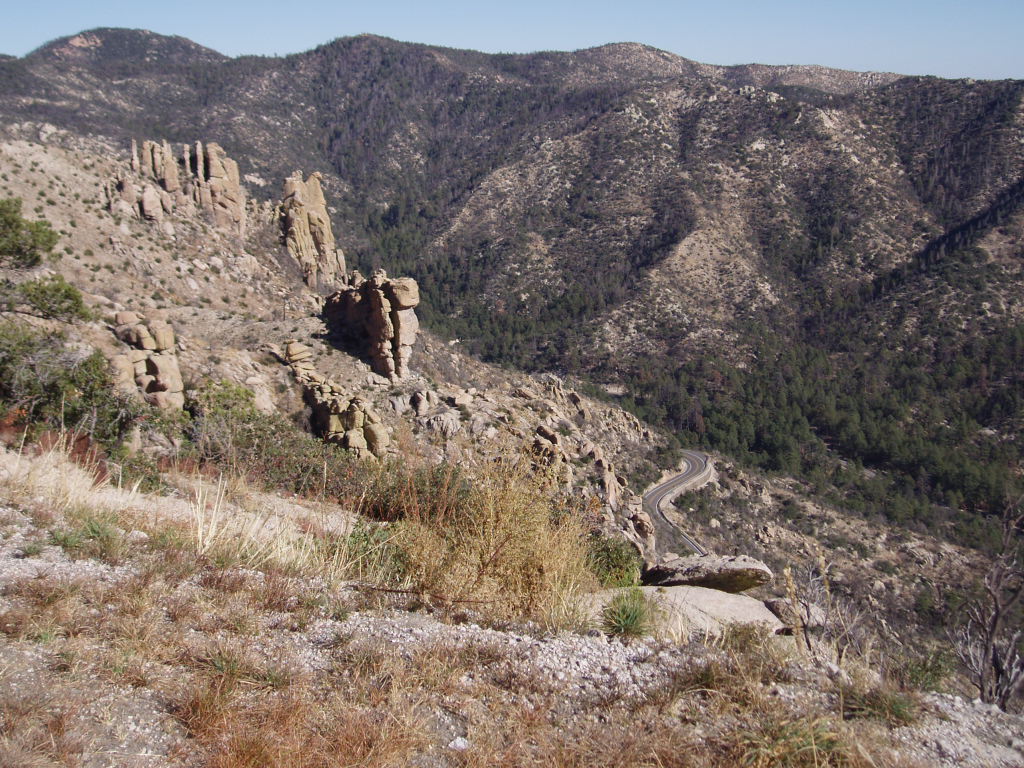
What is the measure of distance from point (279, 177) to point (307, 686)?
79.6 metres

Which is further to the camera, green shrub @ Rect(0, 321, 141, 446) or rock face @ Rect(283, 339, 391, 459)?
rock face @ Rect(283, 339, 391, 459)

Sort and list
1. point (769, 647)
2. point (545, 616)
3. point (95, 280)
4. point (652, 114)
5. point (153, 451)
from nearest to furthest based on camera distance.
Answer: point (769, 647), point (545, 616), point (153, 451), point (95, 280), point (652, 114)

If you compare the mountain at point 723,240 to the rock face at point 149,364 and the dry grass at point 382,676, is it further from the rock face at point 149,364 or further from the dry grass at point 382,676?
the dry grass at point 382,676

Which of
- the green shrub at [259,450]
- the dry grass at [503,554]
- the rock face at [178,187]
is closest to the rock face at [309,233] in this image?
the rock face at [178,187]

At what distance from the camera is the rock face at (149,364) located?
39.8 ft

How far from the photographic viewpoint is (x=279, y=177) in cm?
7294

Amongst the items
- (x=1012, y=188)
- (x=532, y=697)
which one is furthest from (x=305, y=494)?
(x=1012, y=188)

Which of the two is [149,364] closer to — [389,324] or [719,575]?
[389,324]

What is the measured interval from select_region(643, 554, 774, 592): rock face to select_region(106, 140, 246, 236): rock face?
3098 centimetres

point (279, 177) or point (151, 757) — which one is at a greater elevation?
point (279, 177)

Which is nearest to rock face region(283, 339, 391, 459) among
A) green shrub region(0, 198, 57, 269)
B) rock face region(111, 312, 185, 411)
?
rock face region(111, 312, 185, 411)

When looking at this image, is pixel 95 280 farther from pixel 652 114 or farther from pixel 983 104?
pixel 983 104

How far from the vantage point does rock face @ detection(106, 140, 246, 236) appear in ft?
97.6

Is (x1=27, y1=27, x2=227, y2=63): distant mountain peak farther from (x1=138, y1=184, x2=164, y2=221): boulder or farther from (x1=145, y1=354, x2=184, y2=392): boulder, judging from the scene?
(x1=145, y1=354, x2=184, y2=392): boulder
